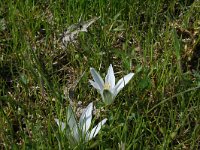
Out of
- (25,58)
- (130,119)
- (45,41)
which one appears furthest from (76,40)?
(130,119)

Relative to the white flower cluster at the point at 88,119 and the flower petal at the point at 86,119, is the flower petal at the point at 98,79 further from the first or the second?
the flower petal at the point at 86,119

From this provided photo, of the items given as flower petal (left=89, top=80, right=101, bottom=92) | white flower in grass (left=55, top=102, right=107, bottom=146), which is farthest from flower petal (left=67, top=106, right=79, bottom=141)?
flower petal (left=89, top=80, right=101, bottom=92)

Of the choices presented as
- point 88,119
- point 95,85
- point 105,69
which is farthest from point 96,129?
point 105,69

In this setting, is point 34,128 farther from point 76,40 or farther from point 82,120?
point 76,40

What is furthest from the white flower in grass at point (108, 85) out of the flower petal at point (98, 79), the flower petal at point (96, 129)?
the flower petal at point (96, 129)

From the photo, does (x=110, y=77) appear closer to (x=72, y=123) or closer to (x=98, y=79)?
(x=98, y=79)

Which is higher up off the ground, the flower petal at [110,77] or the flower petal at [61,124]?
the flower petal at [110,77]

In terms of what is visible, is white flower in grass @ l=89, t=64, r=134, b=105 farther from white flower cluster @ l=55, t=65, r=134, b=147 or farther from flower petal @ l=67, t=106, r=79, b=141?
flower petal @ l=67, t=106, r=79, b=141
